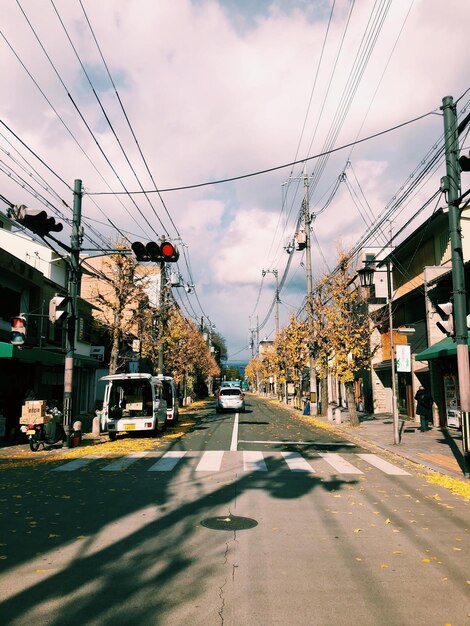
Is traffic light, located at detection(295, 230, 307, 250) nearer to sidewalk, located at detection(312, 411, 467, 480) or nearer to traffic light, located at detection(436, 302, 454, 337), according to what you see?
sidewalk, located at detection(312, 411, 467, 480)

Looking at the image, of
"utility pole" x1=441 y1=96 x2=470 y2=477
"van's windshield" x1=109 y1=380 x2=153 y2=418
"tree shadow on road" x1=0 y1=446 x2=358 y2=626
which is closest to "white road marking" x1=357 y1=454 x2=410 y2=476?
"utility pole" x1=441 y1=96 x2=470 y2=477

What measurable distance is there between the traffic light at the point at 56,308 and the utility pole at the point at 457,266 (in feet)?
35.9

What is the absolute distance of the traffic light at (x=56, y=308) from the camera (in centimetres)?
1454

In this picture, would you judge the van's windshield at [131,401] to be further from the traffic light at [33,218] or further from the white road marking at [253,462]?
the traffic light at [33,218]

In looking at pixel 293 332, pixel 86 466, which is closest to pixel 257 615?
pixel 86 466

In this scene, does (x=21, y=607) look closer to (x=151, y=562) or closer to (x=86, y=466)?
(x=151, y=562)

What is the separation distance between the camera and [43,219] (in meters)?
11.1

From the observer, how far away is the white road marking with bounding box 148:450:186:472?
38.1ft

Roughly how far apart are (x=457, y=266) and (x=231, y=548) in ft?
29.4

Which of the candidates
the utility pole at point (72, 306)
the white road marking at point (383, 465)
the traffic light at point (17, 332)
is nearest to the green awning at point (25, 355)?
the utility pole at point (72, 306)

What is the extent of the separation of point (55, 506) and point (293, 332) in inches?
1477

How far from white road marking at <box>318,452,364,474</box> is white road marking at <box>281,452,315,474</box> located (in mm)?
654

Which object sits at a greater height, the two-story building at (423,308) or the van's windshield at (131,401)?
the two-story building at (423,308)

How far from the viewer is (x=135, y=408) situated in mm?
21781
